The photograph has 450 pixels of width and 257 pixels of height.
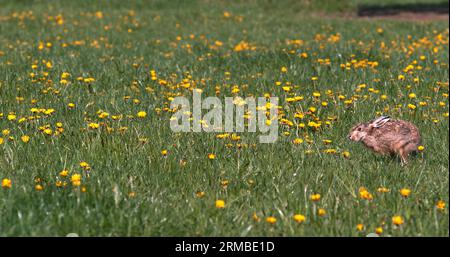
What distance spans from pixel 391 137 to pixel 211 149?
57.5 inches

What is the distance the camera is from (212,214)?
408 cm

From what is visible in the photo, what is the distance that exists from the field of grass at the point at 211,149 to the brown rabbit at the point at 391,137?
0.10m

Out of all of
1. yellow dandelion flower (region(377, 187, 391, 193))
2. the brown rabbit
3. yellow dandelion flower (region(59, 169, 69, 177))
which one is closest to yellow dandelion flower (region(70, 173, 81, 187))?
yellow dandelion flower (region(59, 169, 69, 177))

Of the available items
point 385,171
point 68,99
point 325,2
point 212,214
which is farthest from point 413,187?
point 325,2

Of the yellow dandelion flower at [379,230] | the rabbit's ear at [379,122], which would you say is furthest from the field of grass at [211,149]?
the rabbit's ear at [379,122]

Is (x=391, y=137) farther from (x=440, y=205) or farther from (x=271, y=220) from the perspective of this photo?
(x=271, y=220)

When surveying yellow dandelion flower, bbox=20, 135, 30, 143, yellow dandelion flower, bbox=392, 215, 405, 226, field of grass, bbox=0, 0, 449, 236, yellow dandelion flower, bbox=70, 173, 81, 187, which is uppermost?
yellow dandelion flower, bbox=70, 173, 81, 187

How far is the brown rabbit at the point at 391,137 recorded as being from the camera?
16.8ft

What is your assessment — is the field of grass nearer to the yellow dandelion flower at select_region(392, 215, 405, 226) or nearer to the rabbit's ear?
the yellow dandelion flower at select_region(392, 215, 405, 226)

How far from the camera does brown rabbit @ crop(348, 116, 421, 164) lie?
5.11m

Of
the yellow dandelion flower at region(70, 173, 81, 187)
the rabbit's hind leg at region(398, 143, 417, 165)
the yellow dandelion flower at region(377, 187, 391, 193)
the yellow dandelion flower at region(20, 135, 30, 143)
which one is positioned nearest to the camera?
the yellow dandelion flower at region(70, 173, 81, 187)

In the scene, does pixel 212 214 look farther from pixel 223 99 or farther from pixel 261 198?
pixel 223 99

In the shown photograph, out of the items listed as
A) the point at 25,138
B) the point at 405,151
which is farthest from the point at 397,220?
the point at 25,138

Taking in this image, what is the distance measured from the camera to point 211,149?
5398mm
